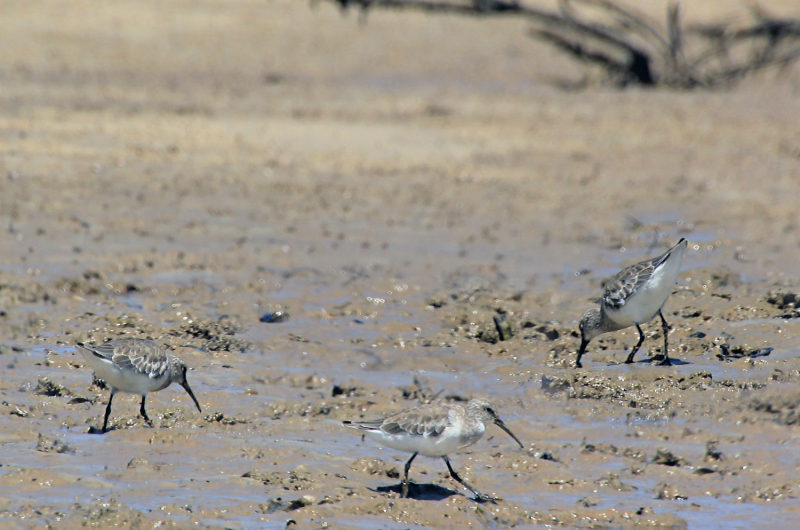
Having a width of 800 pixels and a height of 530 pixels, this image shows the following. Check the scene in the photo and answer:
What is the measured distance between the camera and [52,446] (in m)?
5.90

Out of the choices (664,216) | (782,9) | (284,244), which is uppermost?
(782,9)

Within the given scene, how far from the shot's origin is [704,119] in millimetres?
17594

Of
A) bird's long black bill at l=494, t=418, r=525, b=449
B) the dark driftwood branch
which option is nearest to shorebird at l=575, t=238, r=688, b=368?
bird's long black bill at l=494, t=418, r=525, b=449

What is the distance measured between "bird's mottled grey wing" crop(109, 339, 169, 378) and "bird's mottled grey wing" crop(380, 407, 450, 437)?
160cm

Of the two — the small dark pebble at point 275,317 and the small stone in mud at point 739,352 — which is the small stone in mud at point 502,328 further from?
the small dark pebble at point 275,317

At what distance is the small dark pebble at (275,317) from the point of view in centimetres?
890

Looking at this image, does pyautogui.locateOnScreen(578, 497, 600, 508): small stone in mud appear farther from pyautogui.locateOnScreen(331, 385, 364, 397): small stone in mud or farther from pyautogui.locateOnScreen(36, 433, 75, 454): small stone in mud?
pyautogui.locateOnScreen(36, 433, 75, 454): small stone in mud

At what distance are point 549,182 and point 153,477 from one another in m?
9.72

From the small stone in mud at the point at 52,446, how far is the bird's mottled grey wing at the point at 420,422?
1730mm

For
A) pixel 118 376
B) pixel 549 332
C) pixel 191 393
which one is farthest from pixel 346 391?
pixel 549 332

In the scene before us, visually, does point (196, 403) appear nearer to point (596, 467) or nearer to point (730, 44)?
point (596, 467)

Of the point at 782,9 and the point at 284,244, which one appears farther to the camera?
the point at 782,9

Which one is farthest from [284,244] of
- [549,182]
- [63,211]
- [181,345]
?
[549,182]

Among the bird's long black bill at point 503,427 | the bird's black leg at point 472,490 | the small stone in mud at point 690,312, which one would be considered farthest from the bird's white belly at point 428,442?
the small stone in mud at point 690,312
